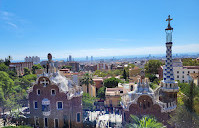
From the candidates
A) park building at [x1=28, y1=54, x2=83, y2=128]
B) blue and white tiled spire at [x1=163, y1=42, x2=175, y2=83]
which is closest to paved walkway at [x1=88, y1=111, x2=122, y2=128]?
park building at [x1=28, y1=54, x2=83, y2=128]

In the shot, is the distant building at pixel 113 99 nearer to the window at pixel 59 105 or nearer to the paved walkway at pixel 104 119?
the paved walkway at pixel 104 119

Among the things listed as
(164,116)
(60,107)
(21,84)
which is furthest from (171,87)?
(21,84)

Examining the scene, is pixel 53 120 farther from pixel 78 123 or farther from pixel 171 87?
pixel 171 87

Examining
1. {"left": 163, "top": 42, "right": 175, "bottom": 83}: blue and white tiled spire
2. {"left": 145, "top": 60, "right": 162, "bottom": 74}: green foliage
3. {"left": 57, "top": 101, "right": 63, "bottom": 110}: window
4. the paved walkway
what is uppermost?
{"left": 163, "top": 42, "right": 175, "bottom": 83}: blue and white tiled spire

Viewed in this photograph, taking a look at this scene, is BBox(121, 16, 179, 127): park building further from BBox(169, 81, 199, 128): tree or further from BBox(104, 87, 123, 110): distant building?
BBox(104, 87, 123, 110): distant building

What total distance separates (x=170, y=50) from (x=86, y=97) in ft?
60.8

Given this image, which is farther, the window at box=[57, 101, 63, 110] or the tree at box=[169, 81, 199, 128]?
the window at box=[57, 101, 63, 110]

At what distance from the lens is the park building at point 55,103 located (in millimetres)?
24094

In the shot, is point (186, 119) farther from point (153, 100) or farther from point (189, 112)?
point (153, 100)

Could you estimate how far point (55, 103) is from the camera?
24203 mm

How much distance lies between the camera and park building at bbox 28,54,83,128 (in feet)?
79.0

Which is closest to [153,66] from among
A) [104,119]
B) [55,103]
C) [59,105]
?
[104,119]

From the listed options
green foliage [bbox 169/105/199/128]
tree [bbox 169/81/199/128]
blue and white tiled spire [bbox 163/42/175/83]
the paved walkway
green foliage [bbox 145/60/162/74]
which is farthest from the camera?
green foliage [bbox 145/60/162/74]

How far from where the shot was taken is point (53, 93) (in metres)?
24.4
